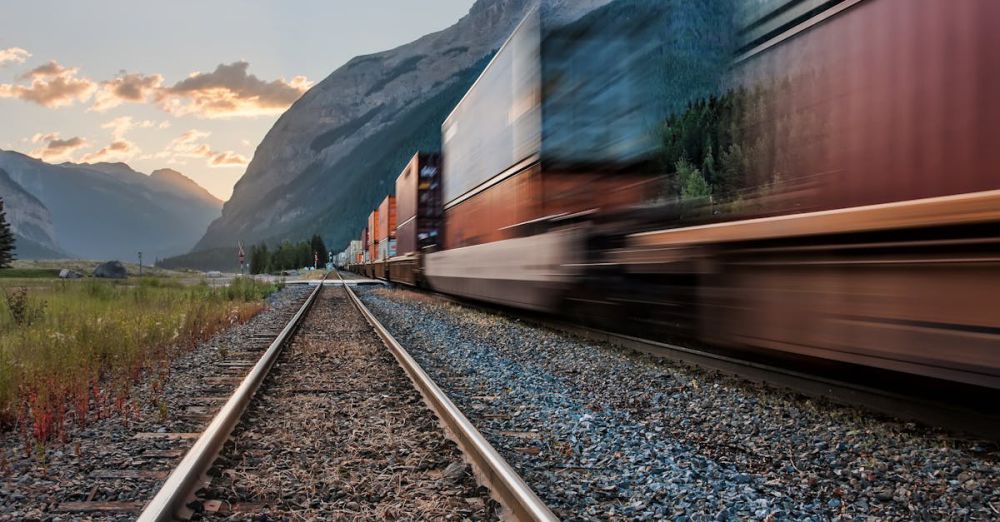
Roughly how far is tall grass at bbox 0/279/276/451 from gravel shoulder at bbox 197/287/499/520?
119 cm

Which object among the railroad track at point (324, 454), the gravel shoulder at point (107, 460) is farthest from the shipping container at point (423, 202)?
the gravel shoulder at point (107, 460)

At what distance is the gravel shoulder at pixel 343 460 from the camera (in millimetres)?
3260

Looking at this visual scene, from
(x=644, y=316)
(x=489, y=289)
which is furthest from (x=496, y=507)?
(x=489, y=289)

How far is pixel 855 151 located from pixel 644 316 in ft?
11.7

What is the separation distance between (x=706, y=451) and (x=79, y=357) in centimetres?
564

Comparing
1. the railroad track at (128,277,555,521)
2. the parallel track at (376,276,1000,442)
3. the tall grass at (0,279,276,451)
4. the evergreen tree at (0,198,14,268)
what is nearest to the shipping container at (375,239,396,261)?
the tall grass at (0,279,276,451)

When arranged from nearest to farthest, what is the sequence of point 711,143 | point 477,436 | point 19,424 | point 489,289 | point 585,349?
1. point 477,436
2. point 19,424
3. point 711,143
4. point 585,349
5. point 489,289

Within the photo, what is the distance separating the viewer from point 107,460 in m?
4.04

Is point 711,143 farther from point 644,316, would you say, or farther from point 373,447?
point 373,447

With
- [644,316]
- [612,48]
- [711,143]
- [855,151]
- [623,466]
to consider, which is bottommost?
[623,466]

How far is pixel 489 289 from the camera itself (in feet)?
37.6

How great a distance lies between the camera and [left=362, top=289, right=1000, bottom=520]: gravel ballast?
11.4 ft

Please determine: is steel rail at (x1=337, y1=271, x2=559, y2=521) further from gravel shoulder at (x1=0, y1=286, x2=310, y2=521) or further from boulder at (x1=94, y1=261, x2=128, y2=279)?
boulder at (x1=94, y1=261, x2=128, y2=279)

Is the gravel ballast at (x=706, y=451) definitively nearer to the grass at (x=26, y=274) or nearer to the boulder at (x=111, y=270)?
the grass at (x=26, y=274)
